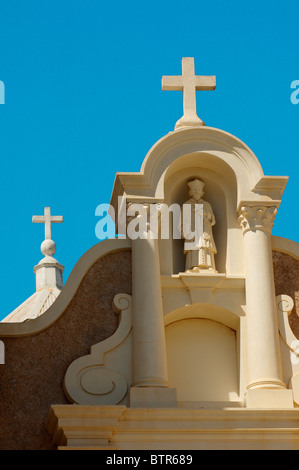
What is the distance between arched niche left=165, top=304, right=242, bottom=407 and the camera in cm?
1944

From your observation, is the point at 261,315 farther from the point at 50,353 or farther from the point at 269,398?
the point at 50,353

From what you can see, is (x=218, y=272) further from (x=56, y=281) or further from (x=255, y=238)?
(x=56, y=281)

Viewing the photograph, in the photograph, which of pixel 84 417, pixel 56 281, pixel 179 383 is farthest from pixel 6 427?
pixel 56 281

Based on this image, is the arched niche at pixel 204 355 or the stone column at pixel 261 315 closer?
the stone column at pixel 261 315

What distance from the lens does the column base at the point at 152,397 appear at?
18422mm

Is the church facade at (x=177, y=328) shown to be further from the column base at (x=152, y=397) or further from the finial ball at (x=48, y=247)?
the finial ball at (x=48, y=247)

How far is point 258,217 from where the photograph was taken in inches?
779

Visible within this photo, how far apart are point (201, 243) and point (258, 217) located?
2.83 feet

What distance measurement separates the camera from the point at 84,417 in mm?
18047

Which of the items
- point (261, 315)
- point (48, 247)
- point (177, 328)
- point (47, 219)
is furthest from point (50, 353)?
point (48, 247)

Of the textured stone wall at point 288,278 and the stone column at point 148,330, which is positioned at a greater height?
the textured stone wall at point 288,278

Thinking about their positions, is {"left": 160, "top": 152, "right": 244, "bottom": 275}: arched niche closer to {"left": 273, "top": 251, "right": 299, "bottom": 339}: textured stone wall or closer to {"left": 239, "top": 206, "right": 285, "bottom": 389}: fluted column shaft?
{"left": 239, "top": 206, "right": 285, "bottom": 389}: fluted column shaft

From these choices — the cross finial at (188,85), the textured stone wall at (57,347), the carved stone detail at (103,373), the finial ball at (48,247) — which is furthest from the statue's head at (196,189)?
the finial ball at (48,247)

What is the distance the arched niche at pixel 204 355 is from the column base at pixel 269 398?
22.0 inches
